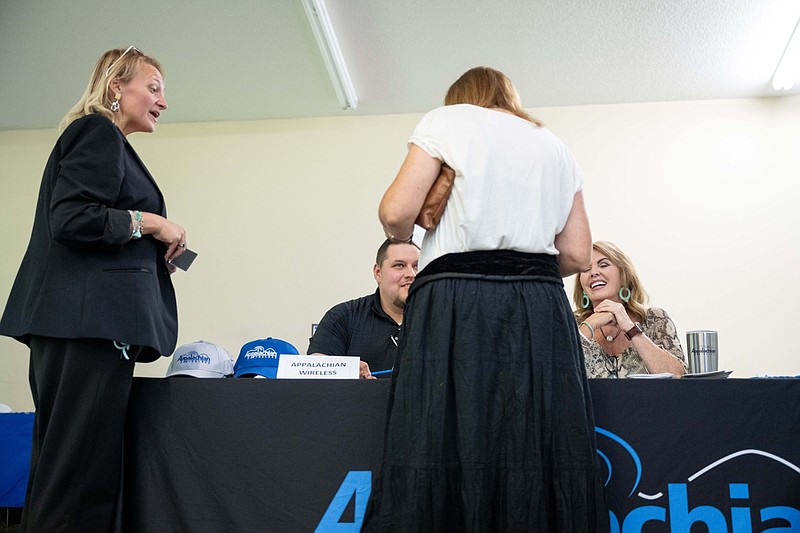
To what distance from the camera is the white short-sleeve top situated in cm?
146

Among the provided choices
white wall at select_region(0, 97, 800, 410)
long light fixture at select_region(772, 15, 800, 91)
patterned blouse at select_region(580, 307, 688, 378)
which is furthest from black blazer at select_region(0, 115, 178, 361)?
long light fixture at select_region(772, 15, 800, 91)

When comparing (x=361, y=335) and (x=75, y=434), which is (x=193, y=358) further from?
(x=361, y=335)

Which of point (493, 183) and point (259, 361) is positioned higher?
point (493, 183)

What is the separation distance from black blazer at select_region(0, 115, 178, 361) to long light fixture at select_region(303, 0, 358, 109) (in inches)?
83.1

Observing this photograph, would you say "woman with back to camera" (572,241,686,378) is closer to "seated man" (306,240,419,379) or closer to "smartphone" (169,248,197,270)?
"seated man" (306,240,419,379)

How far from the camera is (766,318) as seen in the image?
4199mm

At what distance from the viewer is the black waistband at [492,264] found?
4.75 ft

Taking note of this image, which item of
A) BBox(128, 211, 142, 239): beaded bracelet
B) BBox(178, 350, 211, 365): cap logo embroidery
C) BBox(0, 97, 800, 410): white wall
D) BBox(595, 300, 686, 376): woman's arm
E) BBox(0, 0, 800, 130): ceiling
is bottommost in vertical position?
BBox(178, 350, 211, 365): cap logo embroidery

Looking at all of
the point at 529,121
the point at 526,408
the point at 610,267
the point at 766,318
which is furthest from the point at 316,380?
the point at 766,318

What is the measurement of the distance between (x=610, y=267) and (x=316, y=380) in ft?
4.67

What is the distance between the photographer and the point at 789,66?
4.07 meters

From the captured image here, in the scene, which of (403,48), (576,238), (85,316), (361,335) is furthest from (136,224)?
(403,48)

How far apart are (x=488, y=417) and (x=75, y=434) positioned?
2.72 ft

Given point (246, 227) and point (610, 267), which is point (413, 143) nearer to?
point (610, 267)
